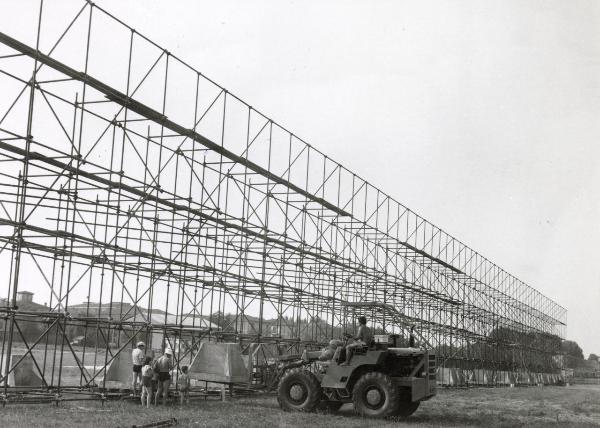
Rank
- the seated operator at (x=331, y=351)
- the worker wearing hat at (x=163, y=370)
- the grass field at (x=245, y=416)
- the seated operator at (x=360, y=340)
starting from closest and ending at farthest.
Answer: the grass field at (x=245, y=416), the seated operator at (x=360, y=340), the worker wearing hat at (x=163, y=370), the seated operator at (x=331, y=351)

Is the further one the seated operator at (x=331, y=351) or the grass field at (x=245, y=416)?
the seated operator at (x=331, y=351)

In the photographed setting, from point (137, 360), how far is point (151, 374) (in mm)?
738

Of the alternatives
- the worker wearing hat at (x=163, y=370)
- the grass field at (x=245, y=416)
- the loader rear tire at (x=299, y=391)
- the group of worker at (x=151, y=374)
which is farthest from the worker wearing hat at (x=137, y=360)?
the loader rear tire at (x=299, y=391)

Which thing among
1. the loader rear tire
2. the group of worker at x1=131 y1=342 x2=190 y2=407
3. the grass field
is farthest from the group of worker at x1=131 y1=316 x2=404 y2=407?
the loader rear tire

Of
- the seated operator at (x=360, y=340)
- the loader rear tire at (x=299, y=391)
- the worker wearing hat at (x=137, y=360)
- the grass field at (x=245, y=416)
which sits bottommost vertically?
the grass field at (x=245, y=416)

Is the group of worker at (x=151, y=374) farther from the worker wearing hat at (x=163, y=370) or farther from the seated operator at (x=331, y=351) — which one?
the seated operator at (x=331, y=351)

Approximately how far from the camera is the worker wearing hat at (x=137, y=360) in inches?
735

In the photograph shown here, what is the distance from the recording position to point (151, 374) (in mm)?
18141

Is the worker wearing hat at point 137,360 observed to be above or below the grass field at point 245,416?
above

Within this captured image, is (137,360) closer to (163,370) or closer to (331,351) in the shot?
(163,370)

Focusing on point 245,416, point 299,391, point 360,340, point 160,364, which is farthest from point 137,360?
point 360,340

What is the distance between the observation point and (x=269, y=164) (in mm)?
26766

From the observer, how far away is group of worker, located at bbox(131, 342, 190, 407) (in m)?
18.1

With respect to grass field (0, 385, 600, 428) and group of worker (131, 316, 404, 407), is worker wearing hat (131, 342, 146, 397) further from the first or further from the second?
grass field (0, 385, 600, 428)
